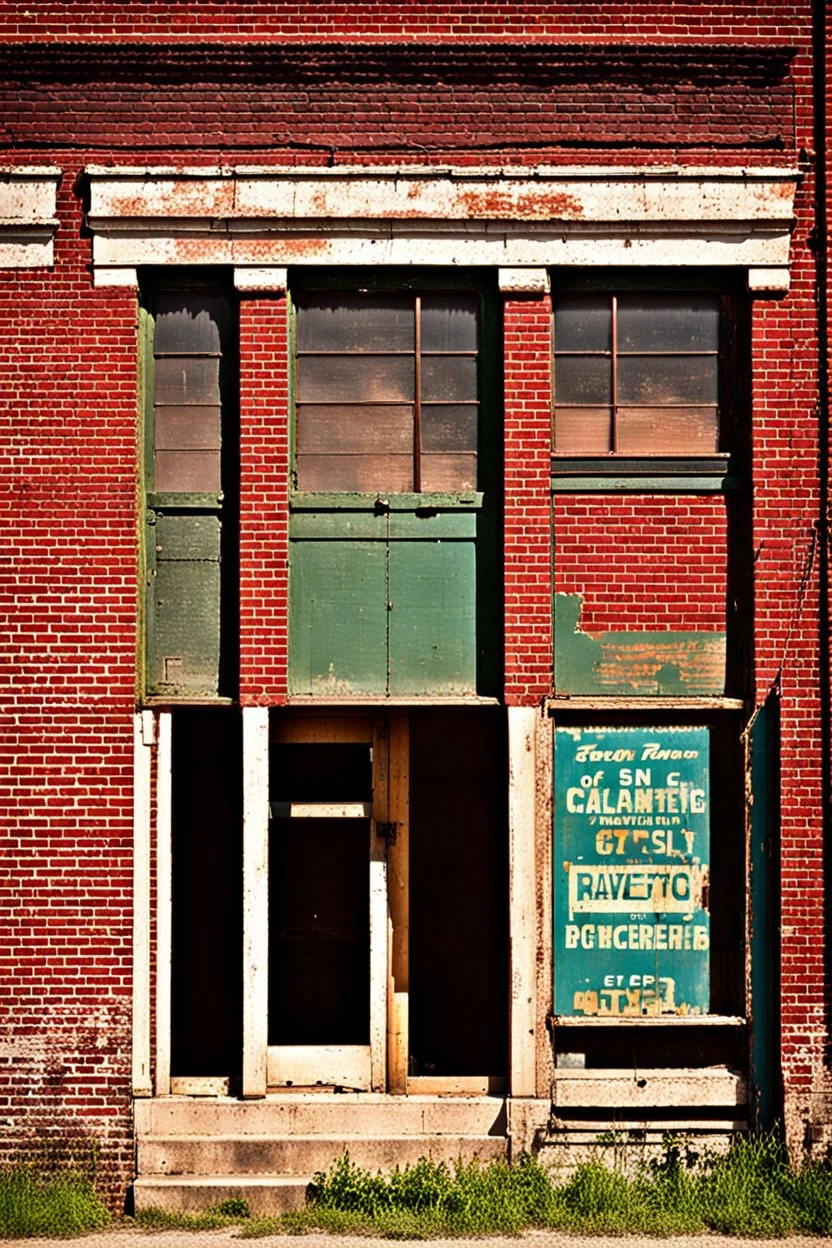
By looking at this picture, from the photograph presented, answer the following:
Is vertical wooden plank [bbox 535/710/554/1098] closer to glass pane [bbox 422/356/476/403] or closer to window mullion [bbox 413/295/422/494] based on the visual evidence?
window mullion [bbox 413/295/422/494]

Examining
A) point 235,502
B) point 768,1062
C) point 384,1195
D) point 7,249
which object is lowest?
point 384,1195

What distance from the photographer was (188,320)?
925 centimetres

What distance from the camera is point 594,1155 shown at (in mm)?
8773

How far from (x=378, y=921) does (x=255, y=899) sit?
0.86m

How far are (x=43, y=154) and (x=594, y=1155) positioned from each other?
7.59m

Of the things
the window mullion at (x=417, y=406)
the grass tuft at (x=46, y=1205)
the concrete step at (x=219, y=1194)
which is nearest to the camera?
the grass tuft at (x=46, y=1205)

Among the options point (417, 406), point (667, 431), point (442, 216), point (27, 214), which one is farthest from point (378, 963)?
point (27, 214)

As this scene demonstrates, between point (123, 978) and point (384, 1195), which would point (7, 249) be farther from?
point (384, 1195)

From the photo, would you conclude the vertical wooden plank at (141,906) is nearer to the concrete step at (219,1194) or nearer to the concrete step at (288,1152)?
the concrete step at (288,1152)

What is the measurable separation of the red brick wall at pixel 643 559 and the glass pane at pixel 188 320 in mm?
2669

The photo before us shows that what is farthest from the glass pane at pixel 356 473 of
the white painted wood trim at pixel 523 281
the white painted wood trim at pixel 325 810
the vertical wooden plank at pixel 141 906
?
the white painted wood trim at pixel 325 810

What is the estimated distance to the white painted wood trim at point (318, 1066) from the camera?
9000 mm

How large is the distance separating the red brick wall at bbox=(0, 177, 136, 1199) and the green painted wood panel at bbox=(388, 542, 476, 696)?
1.76 metres

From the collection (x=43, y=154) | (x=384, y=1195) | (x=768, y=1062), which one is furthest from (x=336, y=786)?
(x=43, y=154)
